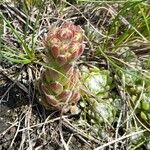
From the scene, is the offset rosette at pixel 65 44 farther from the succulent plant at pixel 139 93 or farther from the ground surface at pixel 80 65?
the succulent plant at pixel 139 93

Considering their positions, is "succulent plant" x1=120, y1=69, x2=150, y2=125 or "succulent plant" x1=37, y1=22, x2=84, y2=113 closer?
"succulent plant" x1=37, y1=22, x2=84, y2=113

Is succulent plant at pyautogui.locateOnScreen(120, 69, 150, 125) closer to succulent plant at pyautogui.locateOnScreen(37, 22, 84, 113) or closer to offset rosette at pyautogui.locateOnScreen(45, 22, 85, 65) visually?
succulent plant at pyautogui.locateOnScreen(37, 22, 84, 113)

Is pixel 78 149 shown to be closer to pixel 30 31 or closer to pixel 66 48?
pixel 66 48

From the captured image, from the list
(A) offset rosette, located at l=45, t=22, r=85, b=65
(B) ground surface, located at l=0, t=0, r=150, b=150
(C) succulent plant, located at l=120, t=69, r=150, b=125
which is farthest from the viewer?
(C) succulent plant, located at l=120, t=69, r=150, b=125

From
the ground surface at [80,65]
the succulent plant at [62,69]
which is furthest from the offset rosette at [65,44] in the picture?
the ground surface at [80,65]

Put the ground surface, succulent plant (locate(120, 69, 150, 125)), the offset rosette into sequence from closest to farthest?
the offset rosette
the ground surface
succulent plant (locate(120, 69, 150, 125))

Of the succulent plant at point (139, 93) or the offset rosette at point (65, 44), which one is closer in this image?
the offset rosette at point (65, 44)

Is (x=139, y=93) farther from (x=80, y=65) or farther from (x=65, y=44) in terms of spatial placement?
(x=65, y=44)

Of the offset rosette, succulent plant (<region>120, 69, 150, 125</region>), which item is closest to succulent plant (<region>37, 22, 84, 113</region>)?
the offset rosette

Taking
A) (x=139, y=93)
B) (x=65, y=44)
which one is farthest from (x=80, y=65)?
(x=65, y=44)

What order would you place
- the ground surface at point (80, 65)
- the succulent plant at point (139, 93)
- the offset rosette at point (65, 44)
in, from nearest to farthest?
the offset rosette at point (65, 44) → the ground surface at point (80, 65) → the succulent plant at point (139, 93)
